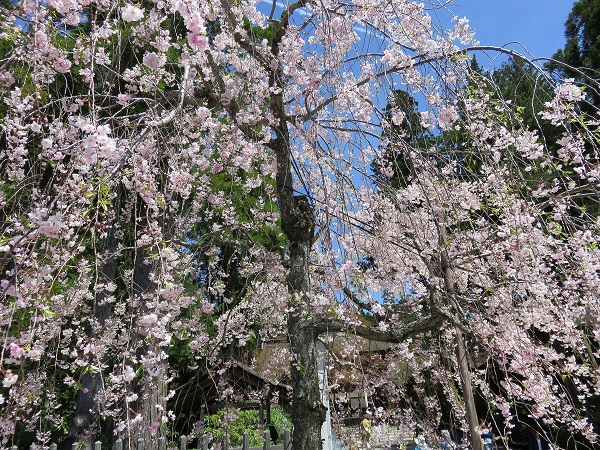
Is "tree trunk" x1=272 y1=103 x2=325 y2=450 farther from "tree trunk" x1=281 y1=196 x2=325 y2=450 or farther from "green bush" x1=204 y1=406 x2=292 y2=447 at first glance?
"green bush" x1=204 y1=406 x2=292 y2=447

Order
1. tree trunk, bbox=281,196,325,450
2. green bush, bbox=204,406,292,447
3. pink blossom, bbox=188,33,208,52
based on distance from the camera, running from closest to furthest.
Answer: pink blossom, bbox=188,33,208,52
tree trunk, bbox=281,196,325,450
green bush, bbox=204,406,292,447

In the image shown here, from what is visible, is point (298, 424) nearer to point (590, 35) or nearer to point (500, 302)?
point (500, 302)

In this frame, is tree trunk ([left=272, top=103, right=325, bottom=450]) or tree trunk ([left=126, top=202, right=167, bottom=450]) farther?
tree trunk ([left=272, top=103, right=325, bottom=450])

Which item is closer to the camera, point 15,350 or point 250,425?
point 15,350

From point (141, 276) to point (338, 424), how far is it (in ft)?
9.89

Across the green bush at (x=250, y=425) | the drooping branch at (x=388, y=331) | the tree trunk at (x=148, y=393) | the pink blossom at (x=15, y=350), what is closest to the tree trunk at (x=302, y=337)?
the drooping branch at (x=388, y=331)

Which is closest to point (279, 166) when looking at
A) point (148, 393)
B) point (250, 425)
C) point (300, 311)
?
point (300, 311)

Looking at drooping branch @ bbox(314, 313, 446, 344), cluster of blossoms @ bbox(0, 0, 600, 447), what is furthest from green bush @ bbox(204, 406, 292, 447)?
drooping branch @ bbox(314, 313, 446, 344)

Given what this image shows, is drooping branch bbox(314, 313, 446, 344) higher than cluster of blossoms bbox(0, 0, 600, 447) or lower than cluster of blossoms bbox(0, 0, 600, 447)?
lower

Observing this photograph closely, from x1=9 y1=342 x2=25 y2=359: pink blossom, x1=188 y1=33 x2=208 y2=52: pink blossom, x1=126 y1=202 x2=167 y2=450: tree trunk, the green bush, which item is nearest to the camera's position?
x1=9 y1=342 x2=25 y2=359: pink blossom

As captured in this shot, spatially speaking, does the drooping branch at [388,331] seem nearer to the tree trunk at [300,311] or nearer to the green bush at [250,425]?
the tree trunk at [300,311]

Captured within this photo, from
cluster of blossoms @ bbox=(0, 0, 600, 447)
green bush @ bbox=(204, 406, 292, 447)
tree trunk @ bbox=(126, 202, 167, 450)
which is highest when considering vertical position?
cluster of blossoms @ bbox=(0, 0, 600, 447)

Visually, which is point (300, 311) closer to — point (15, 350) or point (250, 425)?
point (15, 350)

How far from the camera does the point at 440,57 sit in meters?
2.68
